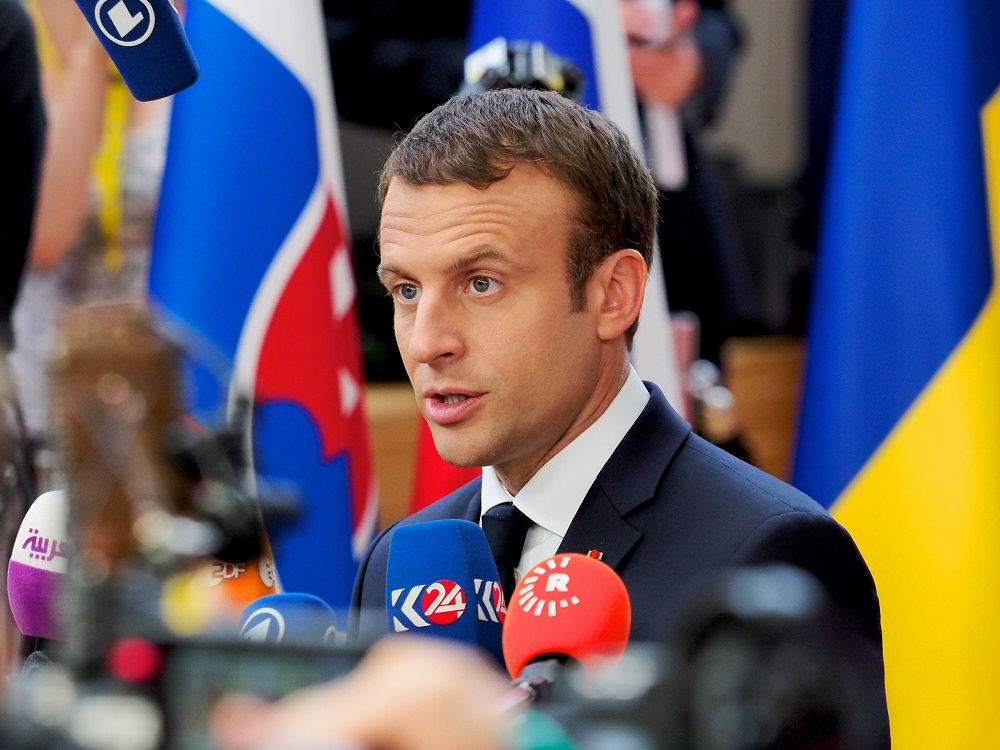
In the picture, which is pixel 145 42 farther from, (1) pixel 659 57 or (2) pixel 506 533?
(1) pixel 659 57

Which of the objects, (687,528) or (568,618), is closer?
(568,618)

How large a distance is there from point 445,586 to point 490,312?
0.43 m

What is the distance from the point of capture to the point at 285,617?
1.34 m

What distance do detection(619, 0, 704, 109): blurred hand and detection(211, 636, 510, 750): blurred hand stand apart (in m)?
3.31

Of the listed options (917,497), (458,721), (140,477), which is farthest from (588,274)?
(917,497)

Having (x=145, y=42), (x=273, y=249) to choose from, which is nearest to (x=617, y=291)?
(x=145, y=42)

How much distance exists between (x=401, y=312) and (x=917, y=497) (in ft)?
5.62

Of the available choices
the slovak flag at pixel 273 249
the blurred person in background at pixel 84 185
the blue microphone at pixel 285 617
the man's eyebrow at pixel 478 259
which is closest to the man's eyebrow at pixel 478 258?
the man's eyebrow at pixel 478 259

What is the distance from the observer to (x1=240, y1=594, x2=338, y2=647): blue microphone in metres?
1.28

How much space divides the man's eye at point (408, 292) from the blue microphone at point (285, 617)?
506 mm

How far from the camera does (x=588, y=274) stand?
1.78 m

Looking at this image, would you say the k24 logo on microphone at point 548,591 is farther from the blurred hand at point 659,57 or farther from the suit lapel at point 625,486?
the blurred hand at point 659,57

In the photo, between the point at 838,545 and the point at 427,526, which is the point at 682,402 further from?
the point at 427,526

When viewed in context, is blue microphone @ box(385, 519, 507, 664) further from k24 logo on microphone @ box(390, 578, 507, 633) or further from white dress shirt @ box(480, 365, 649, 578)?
white dress shirt @ box(480, 365, 649, 578)
